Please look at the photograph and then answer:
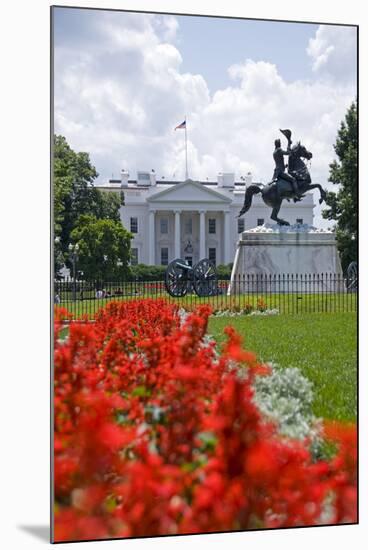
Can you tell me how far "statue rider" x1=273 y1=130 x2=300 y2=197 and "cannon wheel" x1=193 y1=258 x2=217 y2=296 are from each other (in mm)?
1406

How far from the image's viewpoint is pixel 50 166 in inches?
136

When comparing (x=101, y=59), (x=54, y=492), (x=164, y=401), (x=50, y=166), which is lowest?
(x=54, y=492)

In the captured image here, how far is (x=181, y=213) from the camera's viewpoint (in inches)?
617

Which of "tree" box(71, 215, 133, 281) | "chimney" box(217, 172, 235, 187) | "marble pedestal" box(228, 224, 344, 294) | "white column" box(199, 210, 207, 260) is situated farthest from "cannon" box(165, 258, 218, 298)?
"white column" box(199, 210, 207, 260)

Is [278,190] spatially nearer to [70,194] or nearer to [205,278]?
[205,278]

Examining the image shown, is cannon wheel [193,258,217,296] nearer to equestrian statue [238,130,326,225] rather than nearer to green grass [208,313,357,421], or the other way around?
equestrian statue [238,130,326,225]

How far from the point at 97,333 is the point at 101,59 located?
1446 mm

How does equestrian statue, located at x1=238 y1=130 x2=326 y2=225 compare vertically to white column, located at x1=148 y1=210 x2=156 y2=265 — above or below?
above

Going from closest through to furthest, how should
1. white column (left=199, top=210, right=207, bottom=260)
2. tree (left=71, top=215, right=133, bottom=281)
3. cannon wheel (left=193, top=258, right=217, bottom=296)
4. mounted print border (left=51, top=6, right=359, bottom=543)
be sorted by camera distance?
mounted print border (left=51, top=6, right=359, bottom=543) < tree (left=71, top=215, right=133, bottom=281) < cannon wheel (left=193, top=258, right=217, bottom=296) < white column (left=199, top=210, right=207, bottom=260)

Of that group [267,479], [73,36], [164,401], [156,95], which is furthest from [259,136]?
[267,479]

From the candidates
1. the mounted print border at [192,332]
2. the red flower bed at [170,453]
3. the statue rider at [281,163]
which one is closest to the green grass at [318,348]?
the mounted print border at [192,332]

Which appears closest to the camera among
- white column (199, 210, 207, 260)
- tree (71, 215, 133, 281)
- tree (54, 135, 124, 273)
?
tree (54, 135, 124, 273)

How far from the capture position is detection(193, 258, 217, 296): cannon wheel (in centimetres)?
823
